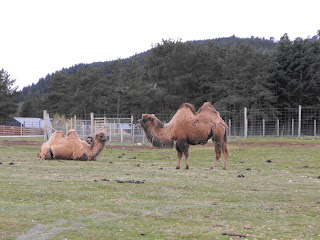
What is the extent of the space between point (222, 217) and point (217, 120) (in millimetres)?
8579

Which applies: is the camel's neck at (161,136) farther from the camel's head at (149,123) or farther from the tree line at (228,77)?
the tree line at (228,77)

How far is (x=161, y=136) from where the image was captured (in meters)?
15.6

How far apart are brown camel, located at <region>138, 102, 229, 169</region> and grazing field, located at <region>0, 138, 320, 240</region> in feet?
5.86

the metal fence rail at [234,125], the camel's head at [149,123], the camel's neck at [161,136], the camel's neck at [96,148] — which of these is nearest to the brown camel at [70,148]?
the camel's neck at [96,148]

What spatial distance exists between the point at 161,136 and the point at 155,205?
7.63 m

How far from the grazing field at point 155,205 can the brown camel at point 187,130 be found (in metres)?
1.79

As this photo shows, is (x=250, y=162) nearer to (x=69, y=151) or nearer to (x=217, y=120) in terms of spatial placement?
(x=217, y=120)

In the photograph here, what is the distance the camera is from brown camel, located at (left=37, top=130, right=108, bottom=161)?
57.8ft

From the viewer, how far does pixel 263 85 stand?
188 feet

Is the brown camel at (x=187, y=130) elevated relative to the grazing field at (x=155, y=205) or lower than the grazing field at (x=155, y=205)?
elevated

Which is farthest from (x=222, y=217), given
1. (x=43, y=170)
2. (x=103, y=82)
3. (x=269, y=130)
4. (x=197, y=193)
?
(x=103, y=82)

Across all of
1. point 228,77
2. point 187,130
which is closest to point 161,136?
point 187,130

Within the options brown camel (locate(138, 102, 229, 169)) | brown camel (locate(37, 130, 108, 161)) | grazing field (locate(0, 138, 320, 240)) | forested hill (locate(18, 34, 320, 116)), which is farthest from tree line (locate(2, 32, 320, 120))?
grazing field (locate(0, 138, 320, 240))

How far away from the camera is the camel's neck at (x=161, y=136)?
15.6m
